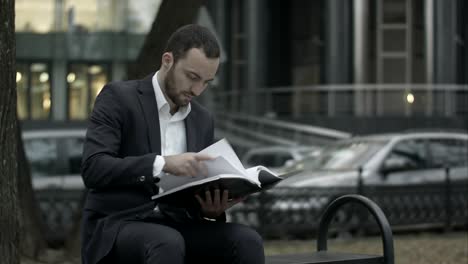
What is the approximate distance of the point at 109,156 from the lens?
4453 mm

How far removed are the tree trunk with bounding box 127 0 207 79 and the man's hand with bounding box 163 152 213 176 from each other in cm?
510

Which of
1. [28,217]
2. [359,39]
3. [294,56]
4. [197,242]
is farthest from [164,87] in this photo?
[294,56]

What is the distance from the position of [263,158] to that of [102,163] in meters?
14.3

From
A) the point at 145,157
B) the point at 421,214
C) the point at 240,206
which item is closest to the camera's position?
the point at 145,157

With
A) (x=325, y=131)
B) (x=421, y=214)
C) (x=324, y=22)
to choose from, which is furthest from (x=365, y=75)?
(x=421, y=214)

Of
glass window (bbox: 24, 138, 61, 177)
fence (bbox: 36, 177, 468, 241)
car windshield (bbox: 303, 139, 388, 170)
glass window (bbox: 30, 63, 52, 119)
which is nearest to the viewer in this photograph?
fence (bbox: 36, 177, 468, 241)

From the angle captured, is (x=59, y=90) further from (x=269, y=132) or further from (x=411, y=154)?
(x=411, y=154)

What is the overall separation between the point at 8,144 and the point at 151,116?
4.80ft

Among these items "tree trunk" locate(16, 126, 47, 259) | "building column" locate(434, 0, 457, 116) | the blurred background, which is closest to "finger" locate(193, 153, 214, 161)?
the blurred background

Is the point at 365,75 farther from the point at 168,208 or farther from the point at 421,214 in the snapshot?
the point at 168,208

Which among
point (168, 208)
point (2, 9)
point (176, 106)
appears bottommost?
point (168, 208)

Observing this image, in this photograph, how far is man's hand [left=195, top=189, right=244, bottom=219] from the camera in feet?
14.7

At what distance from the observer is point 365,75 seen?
31.4 m

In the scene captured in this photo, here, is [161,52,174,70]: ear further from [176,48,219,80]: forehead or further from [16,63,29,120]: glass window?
[16,63,29,120]: glass window
